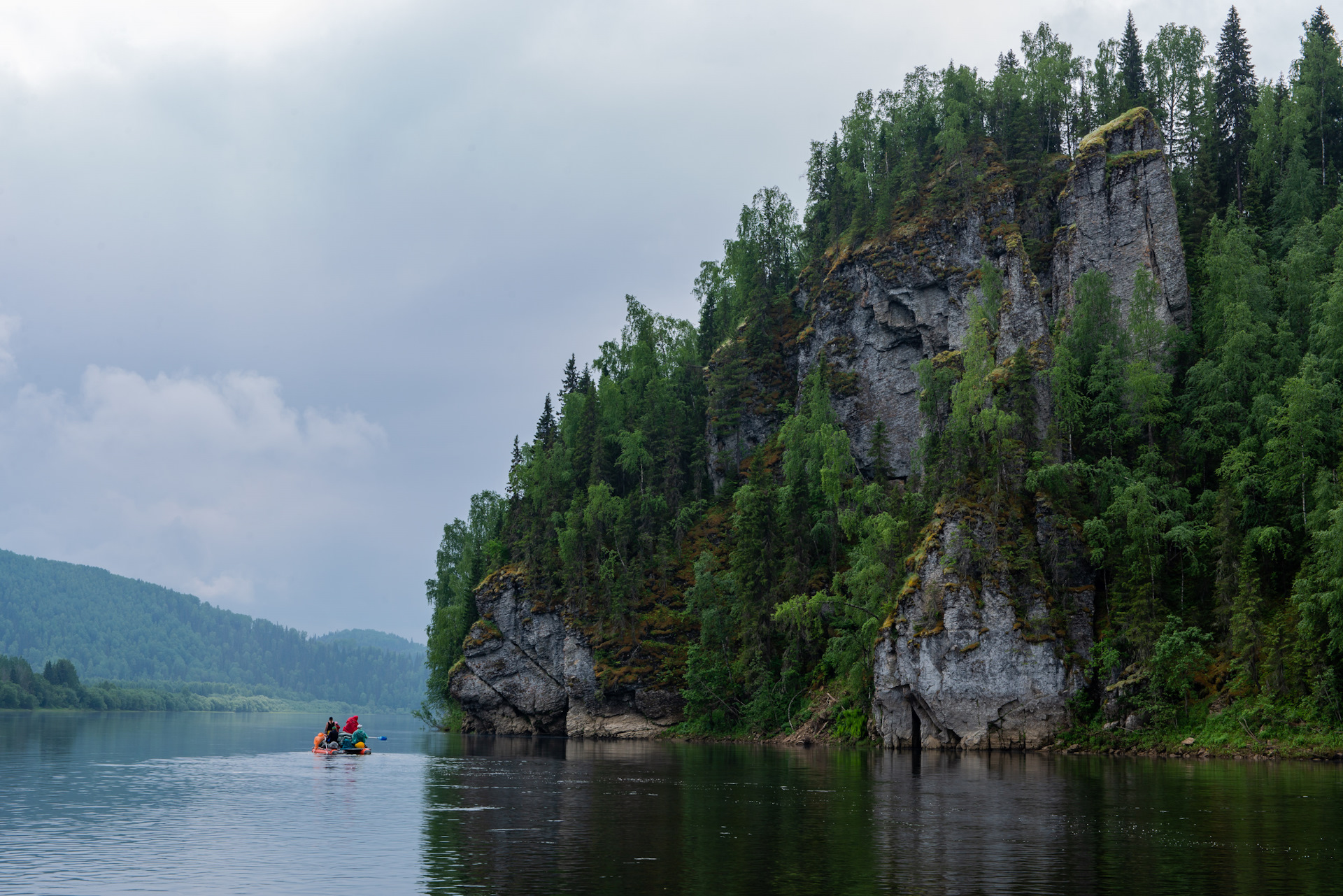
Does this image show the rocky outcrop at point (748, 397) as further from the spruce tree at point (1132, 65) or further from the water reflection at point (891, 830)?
the water reflection at point (891, 830)

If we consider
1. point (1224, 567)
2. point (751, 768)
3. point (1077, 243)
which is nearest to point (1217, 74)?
point (1077, 243)

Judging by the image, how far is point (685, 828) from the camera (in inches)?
1390

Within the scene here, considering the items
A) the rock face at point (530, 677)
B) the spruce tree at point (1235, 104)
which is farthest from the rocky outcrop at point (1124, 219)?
the rock face at point (530, 677)

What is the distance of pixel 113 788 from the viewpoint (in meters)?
51.6

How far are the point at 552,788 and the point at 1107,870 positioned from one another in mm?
30579

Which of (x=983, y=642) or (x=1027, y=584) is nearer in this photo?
(x=983, y=642)

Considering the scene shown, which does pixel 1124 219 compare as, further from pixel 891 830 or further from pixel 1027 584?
pixel 891 830

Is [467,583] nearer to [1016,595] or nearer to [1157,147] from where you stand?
[1016,595]

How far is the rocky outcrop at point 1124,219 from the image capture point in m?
96.6

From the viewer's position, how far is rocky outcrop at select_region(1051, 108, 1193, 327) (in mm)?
Result: 96625

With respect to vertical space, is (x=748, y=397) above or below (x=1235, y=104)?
below

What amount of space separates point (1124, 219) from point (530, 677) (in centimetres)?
8170

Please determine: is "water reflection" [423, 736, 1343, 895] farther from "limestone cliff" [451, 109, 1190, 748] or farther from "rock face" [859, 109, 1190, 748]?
"limestone cliff" [451, 109, 1190, 748]

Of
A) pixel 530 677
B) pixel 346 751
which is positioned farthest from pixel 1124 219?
pixel 346 751
